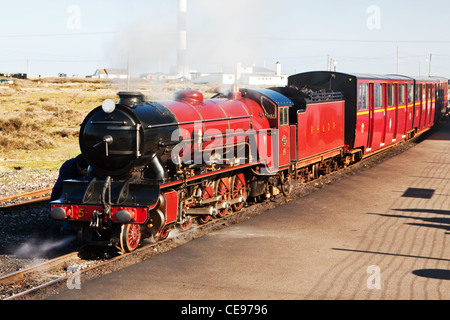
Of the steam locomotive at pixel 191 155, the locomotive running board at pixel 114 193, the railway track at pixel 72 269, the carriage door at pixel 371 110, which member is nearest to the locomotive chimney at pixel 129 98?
the steam locomotive at pixel 191 155

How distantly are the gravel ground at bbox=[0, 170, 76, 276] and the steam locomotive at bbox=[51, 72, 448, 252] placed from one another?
92 centimetres

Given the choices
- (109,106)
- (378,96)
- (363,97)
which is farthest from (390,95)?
(109,106)

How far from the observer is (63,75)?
14450 cm

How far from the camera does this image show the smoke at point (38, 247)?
33.3ft

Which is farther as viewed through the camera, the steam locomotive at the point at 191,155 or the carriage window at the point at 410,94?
the carriage window at the point at 410,94

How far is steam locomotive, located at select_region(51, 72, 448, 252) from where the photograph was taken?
31.9ft

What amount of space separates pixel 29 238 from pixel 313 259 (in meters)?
5.94

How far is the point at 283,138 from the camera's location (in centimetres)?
1484

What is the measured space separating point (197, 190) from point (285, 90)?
6.10m

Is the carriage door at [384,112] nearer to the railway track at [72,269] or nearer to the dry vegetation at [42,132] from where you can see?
the dry vegetation at [42,132]

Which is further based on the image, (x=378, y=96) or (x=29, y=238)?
(x=378, y=96)

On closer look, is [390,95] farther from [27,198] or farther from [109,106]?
[109,106]

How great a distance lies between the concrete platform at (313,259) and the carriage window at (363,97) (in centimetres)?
581

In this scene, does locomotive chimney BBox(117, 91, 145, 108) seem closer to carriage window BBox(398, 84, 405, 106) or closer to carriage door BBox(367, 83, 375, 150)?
carriage door BBox(367, 83, 375, 150)
